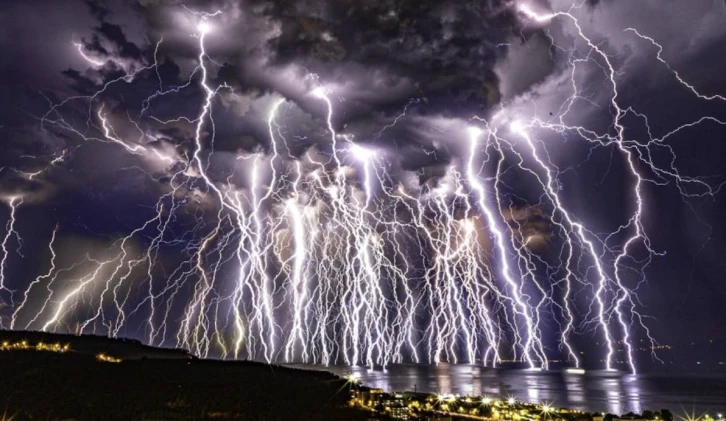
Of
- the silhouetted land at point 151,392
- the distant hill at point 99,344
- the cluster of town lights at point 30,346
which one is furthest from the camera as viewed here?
the distant hill at point 99,344

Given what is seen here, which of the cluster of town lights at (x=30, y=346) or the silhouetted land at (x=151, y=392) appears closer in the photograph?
the silhouetted land at (x=151, y=392)

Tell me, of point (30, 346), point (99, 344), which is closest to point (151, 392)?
point (30, 346)

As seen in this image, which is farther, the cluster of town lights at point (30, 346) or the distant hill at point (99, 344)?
the distant hill at point (99, 344)

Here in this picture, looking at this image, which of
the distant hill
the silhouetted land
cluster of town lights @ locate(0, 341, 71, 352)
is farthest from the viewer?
the distant hill

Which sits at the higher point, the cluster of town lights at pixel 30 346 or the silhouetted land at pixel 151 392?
the cluster of town lights at pixel 30 346

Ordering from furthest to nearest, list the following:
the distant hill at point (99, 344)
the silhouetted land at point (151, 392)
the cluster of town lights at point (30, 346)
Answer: the distant hill at point (99, 344) → the cluster of town lights at point (30, 346) → the silhouetted land at point (151, 392)

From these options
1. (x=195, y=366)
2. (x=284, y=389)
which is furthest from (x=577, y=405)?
(x=195, y=366)

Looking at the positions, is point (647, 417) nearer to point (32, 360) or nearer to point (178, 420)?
point (178, 420)

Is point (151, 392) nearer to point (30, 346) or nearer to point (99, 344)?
point (30, 346)

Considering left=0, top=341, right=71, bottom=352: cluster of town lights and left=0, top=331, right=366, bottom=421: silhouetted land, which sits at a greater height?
left=0, top=341, right=71, bottom=352: cluster of town lights
